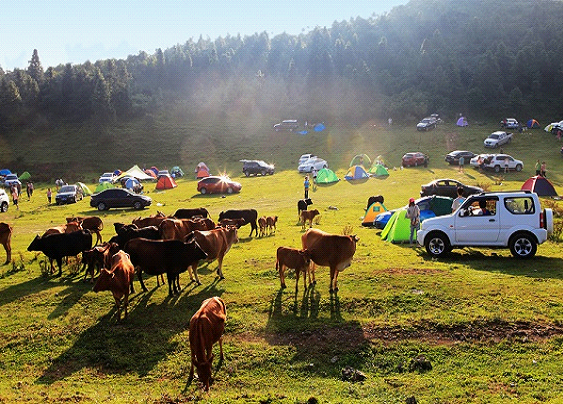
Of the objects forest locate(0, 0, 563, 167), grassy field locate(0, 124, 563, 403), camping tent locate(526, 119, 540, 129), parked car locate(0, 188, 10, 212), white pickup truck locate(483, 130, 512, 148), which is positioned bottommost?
grassy field locate(0, 124, 563, 403)

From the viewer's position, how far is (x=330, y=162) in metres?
54.5

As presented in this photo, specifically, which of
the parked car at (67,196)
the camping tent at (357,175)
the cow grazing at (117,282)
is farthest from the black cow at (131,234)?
the camping tent at (357,175)

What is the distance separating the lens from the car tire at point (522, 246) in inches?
607

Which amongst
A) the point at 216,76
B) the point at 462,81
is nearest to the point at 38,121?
the point at 216,76

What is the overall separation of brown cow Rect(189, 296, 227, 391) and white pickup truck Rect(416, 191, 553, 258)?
9686mm

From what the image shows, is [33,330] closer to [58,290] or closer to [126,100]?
[58,290]

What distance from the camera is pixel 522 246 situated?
15.6 metres

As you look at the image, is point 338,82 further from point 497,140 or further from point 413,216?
point 413,216

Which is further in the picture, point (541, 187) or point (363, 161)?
point (363, 161)

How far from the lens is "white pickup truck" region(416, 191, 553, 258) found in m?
15.4

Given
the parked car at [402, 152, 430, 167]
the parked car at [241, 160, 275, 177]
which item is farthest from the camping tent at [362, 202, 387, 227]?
the parked car at [241, 160, 275, 177]

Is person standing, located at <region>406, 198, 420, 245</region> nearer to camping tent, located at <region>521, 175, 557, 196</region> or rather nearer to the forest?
camping tent, located at <region>521, 175, 557, 196</region>

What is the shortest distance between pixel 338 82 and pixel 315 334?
3692 inches

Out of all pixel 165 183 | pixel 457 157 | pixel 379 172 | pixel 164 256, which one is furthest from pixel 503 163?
pixel 164 256
